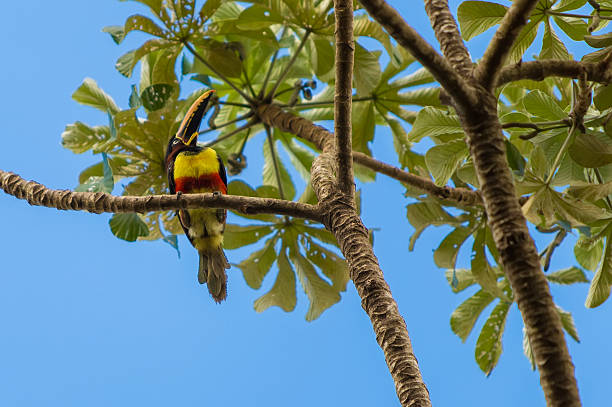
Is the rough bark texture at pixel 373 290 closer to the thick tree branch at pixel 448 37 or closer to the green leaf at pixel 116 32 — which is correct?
the thick tree branch at pixel 448 37

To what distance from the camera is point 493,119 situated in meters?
1.37

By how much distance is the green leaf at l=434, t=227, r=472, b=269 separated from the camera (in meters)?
2.88

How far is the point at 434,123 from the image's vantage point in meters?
2.29

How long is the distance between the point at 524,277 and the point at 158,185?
7.74 ft

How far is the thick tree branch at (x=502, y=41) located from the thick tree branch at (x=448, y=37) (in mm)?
48

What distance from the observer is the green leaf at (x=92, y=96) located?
314cm

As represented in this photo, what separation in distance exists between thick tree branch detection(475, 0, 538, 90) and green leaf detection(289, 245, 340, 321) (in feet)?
5.91

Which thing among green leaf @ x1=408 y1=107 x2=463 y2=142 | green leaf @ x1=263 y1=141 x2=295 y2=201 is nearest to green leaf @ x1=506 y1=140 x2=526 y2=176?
green leaf @ x1=408 y1=107 x2=463 y2=142

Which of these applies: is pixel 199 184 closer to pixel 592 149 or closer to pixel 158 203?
pixel 158 203

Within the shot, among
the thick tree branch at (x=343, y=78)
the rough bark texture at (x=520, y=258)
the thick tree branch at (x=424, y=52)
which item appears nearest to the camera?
the rough bark texture at (x=520, y=258)

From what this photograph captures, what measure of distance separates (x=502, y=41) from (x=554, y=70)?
37 centimetres

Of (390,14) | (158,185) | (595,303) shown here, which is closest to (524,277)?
(390,14)

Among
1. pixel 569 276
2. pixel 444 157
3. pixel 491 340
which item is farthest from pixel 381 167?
pixel 569 276

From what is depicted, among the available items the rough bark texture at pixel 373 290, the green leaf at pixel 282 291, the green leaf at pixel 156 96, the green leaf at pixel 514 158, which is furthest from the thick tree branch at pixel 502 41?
the green leaf at pixel 282 291
